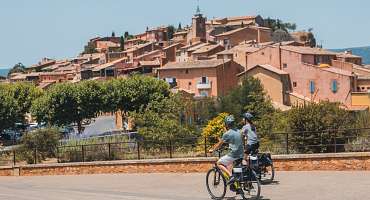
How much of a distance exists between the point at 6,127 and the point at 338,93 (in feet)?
122

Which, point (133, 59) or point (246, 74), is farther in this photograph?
point (133, 59)

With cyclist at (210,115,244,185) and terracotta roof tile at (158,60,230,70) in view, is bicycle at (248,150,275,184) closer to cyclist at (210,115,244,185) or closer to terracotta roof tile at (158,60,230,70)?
cyclist at (210,115,244,185)

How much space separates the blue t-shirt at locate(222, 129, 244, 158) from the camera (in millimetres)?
11328

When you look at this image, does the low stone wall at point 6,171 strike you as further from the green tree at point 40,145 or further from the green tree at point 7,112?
the green tree at point 7,112

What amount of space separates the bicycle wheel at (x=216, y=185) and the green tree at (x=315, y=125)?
6.14 metres

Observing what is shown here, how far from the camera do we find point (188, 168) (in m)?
17.7

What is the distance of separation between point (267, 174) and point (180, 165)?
4.65 metres

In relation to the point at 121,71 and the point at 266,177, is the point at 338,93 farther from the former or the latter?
the point at 266,177

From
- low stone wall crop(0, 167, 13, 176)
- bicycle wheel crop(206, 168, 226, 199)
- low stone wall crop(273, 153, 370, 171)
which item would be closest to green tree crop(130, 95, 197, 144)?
low stone wall crop(0, 167, 13, 176)

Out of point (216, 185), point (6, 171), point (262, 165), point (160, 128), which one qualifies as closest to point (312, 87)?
point (160, 128)

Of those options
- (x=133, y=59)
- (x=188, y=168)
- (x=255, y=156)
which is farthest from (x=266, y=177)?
(x=133, y=59)

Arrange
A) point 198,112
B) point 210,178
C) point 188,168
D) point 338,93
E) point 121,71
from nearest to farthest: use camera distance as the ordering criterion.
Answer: point 210,178, point 188,168, point 198,112, point 338,93, point 121,71

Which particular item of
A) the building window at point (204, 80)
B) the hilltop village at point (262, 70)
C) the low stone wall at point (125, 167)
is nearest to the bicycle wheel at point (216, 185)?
the low stone wall at point (125, 167)

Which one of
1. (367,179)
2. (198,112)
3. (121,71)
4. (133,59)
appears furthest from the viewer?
(133,59)
